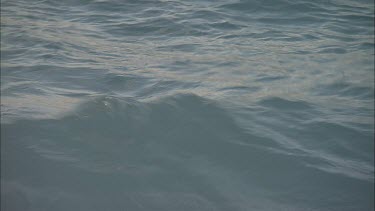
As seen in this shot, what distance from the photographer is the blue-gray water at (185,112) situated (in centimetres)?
388

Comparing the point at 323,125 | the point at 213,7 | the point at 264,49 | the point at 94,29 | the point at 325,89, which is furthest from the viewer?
the point at 213,7

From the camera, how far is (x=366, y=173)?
4293 millimetres

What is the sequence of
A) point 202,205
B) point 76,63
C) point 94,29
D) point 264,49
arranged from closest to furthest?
point 202,205 < point 76,63 < point 264,49 < point 94,29

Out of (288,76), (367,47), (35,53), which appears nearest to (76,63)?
(35,53)

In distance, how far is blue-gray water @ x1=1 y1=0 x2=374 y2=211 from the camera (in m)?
3.88

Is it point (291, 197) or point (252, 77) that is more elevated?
point (252, 77)

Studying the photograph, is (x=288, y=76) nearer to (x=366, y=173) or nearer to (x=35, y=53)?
(x=366, y=173)

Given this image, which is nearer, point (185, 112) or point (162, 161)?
point (162, 161)

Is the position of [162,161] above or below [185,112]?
below

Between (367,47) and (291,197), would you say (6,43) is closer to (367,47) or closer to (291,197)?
(291,197)

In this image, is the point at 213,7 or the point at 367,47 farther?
the point at 213,7

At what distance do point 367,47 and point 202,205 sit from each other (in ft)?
16.1

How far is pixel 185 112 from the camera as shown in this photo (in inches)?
202

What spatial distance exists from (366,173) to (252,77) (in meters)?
2.29
